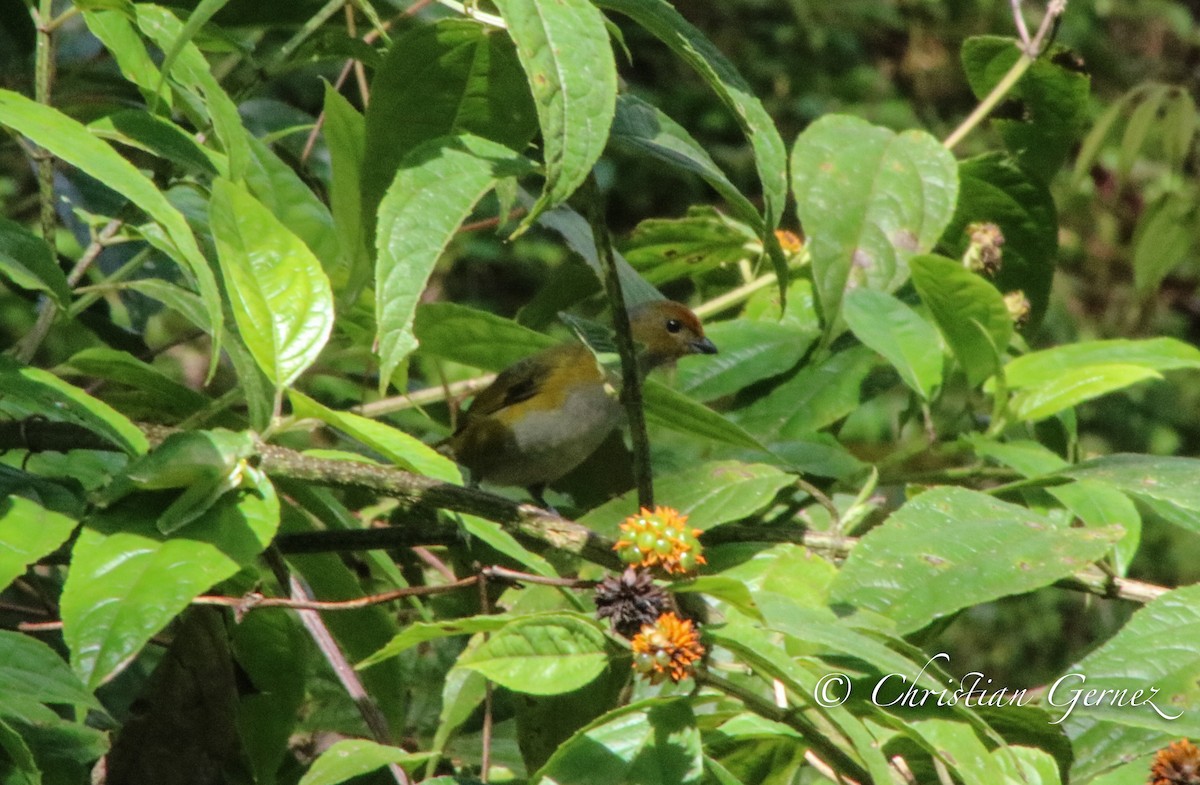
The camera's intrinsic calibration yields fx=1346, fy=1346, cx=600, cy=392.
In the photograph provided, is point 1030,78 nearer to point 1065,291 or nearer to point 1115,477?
point 1115,477

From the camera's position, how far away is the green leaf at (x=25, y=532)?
127cm

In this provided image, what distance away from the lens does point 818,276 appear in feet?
7.25

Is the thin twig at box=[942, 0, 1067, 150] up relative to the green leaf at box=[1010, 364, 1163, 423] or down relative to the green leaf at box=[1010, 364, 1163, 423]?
up

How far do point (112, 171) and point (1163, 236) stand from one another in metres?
2.26

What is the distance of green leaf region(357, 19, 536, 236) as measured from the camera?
1.55m

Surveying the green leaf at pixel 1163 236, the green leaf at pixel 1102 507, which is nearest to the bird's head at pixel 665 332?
the green leaf at pixel 1163 236

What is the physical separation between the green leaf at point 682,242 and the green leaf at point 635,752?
140cm

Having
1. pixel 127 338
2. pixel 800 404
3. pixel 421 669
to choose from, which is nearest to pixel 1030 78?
pixel 800 404

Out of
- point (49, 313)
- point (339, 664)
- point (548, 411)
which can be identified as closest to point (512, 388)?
point (548, 411)

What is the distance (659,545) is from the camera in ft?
4.44

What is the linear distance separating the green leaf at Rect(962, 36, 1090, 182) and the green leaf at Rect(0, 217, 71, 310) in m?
1.77

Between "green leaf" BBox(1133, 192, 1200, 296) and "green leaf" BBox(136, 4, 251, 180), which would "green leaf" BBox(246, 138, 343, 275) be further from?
"green leaf" BBox(1133, 192, 1200, 296)

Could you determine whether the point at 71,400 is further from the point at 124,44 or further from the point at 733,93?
the point at 733,93
